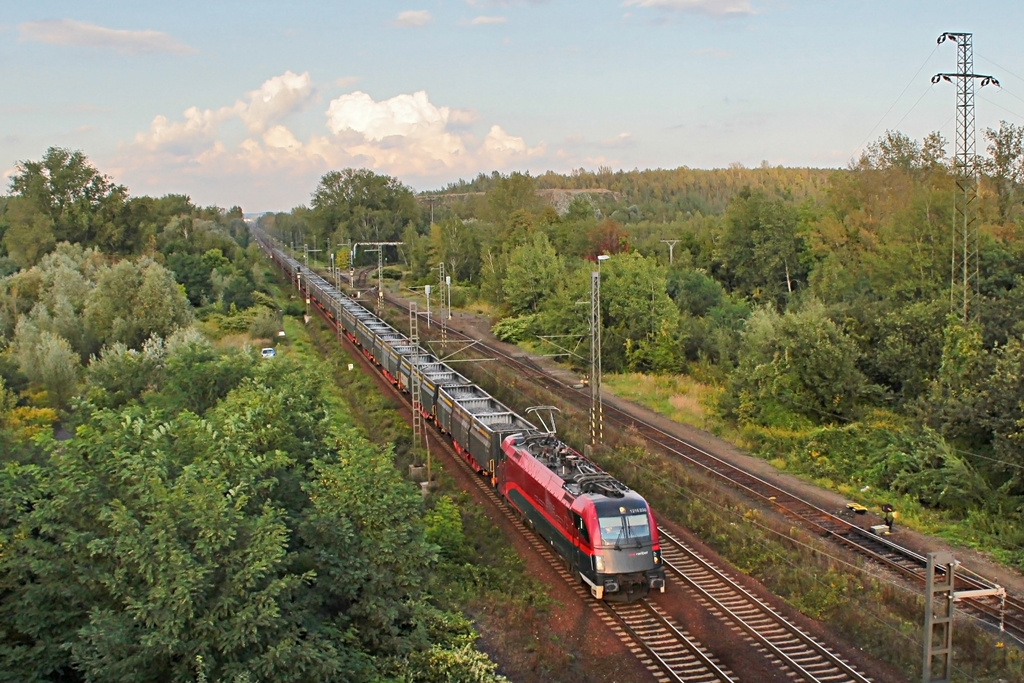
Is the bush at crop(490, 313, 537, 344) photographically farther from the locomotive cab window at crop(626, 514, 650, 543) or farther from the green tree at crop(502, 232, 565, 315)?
the locomotive cab window at crop(626, 514, 650, 543)

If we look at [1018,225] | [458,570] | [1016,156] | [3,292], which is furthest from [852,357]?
[3,292]

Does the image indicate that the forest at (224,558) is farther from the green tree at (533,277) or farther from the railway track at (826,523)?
the green tree at (533,277)

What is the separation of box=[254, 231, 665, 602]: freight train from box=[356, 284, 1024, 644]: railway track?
5546 mm

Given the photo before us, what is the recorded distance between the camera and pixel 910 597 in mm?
17625

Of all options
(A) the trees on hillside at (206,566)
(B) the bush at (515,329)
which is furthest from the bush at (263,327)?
(A) the trees on hillside at (206,566)

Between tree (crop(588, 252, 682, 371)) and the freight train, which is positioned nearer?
the freight train

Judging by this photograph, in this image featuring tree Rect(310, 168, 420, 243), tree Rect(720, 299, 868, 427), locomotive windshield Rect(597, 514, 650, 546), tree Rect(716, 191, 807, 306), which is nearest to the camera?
locomotive windshield Rect(597, 514, 650, 546)

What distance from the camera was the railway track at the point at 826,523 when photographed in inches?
684

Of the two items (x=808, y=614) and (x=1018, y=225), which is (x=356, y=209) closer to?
(x=1018, y=225)

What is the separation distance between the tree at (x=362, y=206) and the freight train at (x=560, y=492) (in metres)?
86.5

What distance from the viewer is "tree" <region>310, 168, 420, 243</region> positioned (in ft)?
386

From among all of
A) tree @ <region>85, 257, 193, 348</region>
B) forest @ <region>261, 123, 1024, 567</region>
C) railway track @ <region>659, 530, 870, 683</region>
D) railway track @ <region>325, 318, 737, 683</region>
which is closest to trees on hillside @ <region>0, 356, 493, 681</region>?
railway track @ <region>325, 318, 737, 683</region>

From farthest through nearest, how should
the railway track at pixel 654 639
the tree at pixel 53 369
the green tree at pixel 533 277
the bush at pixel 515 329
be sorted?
the green tree at pixel 533 277 → the bush at pixel 515 329 → the tree at pixel 53 369 → the railway track at pixel 654 639

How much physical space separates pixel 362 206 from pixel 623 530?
107759 mm
